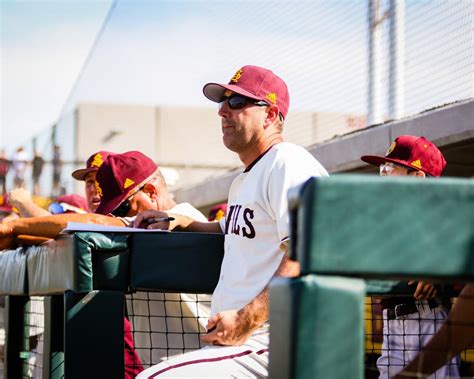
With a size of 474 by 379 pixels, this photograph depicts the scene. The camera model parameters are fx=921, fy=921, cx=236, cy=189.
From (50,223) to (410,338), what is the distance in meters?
1.65

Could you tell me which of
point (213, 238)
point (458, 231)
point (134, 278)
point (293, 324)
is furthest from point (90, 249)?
point (458, 231)

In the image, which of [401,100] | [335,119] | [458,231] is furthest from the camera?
[335,119]

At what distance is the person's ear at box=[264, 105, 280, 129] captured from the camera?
3.85m

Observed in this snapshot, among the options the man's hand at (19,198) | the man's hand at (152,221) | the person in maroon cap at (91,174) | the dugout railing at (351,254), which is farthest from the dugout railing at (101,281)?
the man's hand at (19,198)

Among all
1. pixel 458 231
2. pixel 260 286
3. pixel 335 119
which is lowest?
pixel 260 286

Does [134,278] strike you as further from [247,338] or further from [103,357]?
[247,338]

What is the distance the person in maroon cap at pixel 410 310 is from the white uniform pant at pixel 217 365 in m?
0.55

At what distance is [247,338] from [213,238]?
623 millimetres

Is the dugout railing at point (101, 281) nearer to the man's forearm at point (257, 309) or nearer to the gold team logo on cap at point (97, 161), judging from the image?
the man's forearm at point (257, 309)

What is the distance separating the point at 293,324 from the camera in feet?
6.44

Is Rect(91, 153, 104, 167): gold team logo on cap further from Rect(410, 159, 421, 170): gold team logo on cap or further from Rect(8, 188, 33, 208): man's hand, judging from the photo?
Rect(410, 159, 421, 170): gold team logo on cap

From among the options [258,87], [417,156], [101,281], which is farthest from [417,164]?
[101,281]

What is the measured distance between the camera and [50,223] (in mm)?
3883

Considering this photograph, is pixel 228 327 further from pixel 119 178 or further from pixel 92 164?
pixel 92 164
